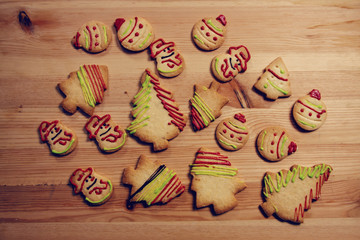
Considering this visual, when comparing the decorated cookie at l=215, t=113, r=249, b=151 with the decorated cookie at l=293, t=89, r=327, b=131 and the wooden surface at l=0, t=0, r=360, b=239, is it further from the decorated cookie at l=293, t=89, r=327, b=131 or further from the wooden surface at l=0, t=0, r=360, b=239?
the decorated cookie at l=293, t=89, r=327, b=131

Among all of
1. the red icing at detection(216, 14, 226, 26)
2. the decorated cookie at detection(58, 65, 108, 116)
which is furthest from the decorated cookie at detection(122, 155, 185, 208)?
the red icing at detection(216, 14, 226, 26)

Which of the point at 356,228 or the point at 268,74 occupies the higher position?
the point at 268,74

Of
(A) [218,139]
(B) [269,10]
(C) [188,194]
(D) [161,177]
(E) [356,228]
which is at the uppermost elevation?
(B) [269,10]

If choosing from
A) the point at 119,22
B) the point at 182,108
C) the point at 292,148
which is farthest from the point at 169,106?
the point at 292,148

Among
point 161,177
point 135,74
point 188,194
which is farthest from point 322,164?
point 135,74

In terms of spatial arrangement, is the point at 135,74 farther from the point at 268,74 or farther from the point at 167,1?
the point at 268,74

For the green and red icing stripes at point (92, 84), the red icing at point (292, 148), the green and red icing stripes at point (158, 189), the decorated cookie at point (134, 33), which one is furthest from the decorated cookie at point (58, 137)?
Result: the red icing at point (292, 148)
